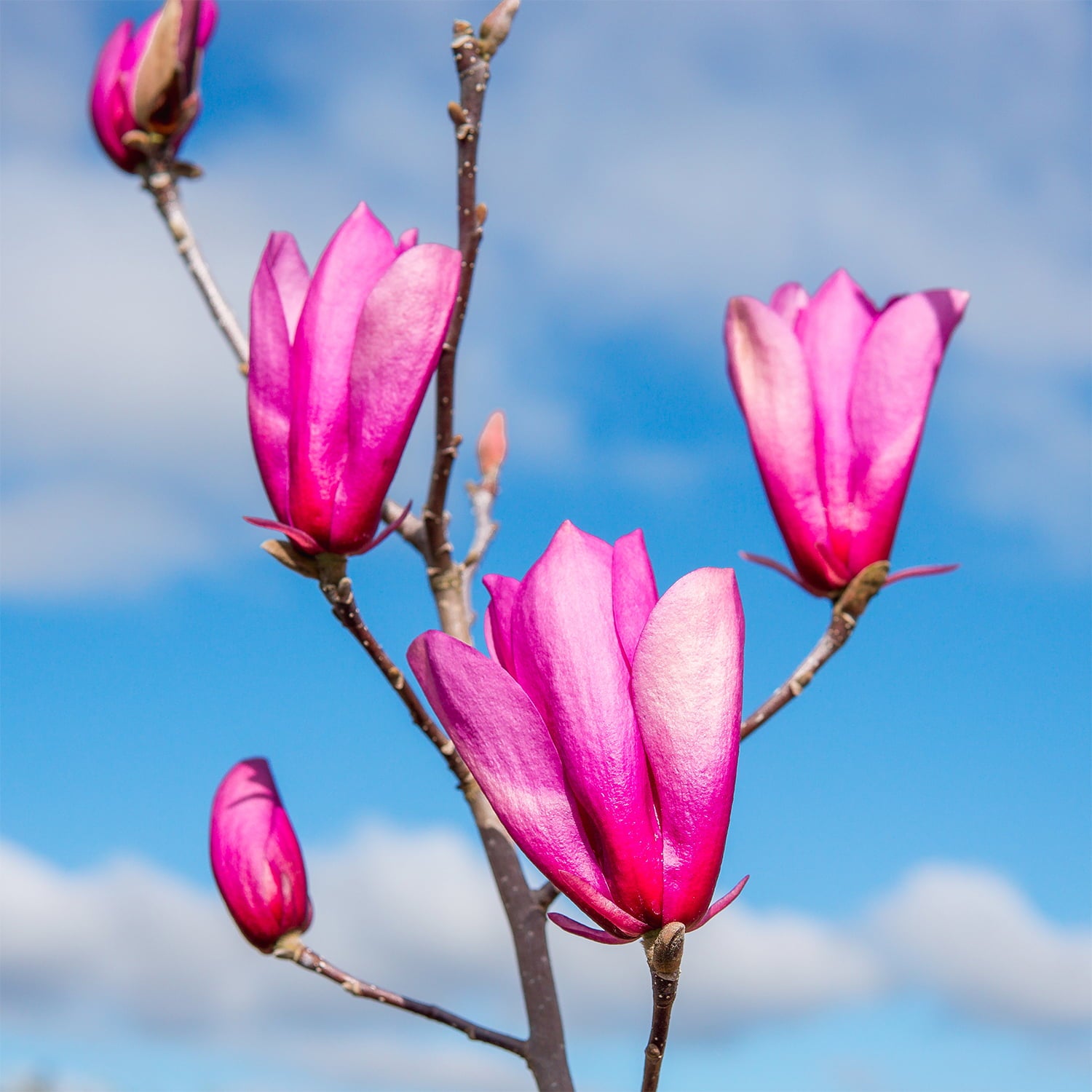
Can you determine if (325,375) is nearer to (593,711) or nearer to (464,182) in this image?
(464,182)

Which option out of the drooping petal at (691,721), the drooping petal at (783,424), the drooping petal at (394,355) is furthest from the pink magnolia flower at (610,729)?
the drooping petal at (783,424)

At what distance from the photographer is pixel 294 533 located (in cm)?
157

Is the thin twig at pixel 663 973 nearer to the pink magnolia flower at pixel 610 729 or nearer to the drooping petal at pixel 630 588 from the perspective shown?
the pink magnolia flower at pixel 610 729

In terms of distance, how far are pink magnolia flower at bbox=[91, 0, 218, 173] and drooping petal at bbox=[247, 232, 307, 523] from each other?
126 cm

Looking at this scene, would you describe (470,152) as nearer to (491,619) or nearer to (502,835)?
(491,619)

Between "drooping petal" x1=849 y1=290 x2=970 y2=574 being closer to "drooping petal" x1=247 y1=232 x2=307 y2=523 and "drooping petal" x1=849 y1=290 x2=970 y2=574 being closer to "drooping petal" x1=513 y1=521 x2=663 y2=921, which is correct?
"drooping petal" x1=513 y1=521 x2=663 y2=921

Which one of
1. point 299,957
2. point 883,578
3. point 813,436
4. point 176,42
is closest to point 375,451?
point 813,436

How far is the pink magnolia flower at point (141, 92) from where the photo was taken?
2639mm

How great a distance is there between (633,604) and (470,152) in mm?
795

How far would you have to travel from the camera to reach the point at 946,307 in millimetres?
1793

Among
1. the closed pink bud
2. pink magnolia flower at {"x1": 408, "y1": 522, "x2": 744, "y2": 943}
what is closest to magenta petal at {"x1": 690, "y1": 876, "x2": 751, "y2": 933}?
pink magnolia flower at {"x1": 408, "y1": 522, "x2": 744, "y2": 943}

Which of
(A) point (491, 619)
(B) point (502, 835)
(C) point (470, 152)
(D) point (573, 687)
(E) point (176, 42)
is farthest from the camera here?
(E) point (176, 42)

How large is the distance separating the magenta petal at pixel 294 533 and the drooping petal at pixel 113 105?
1513mm

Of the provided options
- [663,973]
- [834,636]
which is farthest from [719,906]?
[834,636]
